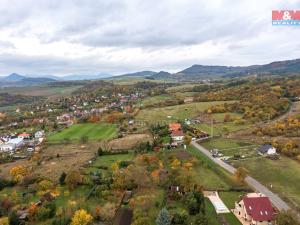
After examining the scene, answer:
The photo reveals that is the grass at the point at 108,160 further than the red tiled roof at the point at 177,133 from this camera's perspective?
No

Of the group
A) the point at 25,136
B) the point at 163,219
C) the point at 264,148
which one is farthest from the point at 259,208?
the point at 25,136

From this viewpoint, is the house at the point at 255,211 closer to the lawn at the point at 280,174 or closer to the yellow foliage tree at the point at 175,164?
the lawn at the point at 280,174

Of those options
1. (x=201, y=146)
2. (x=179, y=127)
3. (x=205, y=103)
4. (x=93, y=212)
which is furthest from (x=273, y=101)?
(x=93, y=212)

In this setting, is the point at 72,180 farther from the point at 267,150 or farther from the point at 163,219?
the point at 267,150

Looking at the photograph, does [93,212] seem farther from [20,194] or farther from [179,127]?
[179,127]

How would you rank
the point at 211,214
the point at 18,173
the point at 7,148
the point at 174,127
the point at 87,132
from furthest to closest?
the point at 87,132, the point at 174,127, the point at 7,148, the point at 18,173, the point at 211,214

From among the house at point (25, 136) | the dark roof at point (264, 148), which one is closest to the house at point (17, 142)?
the house at point (25, 136)
